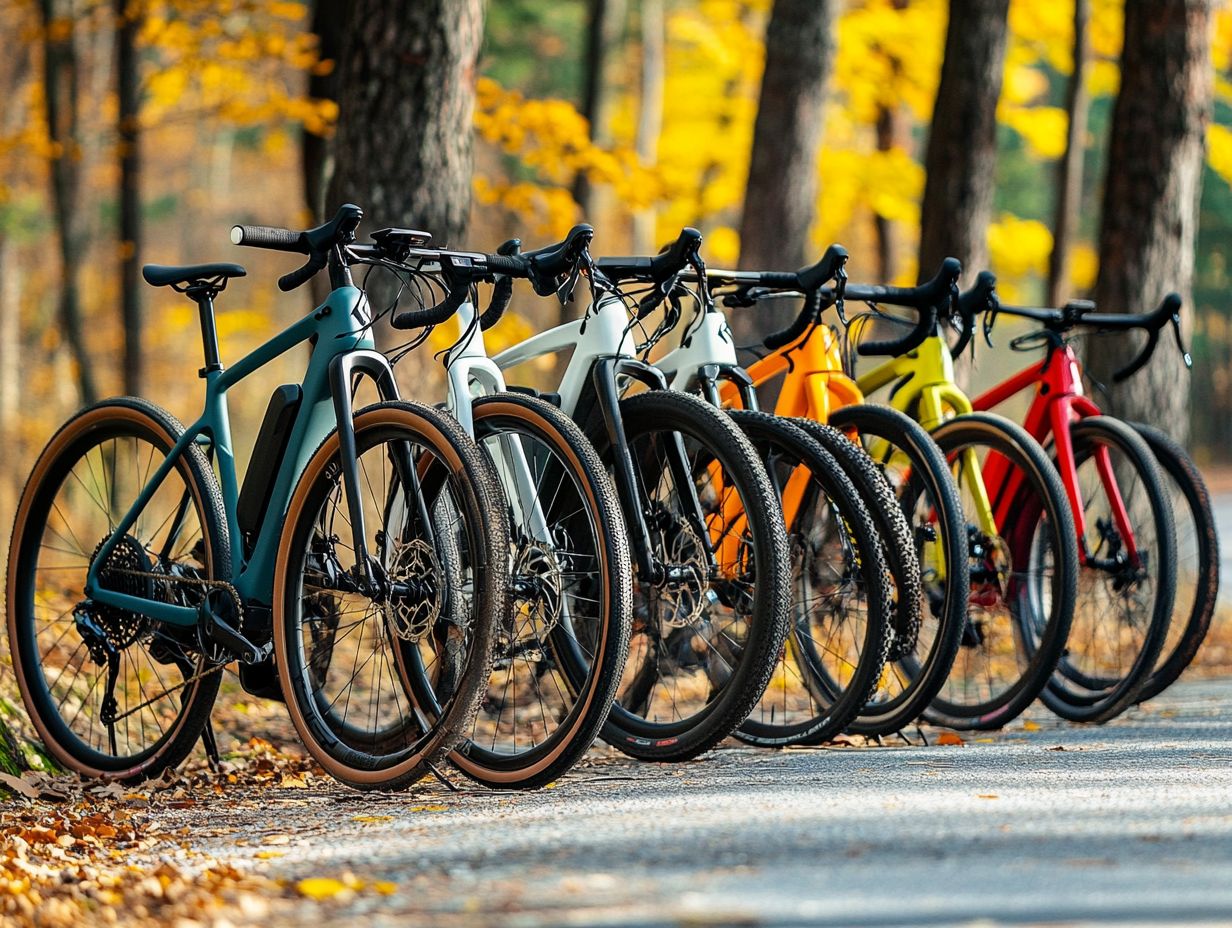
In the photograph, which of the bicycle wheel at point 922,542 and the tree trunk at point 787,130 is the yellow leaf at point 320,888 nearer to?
the bicycle wheel at point 922,542

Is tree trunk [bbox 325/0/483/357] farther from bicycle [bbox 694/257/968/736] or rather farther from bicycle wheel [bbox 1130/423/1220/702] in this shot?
bicycle wheel [bbox 1130/423/1220/702]

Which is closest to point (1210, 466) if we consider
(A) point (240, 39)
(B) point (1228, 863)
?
(A) point (240, 39)

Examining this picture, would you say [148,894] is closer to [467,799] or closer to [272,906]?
[272,906]

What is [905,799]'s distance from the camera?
3.97 meters

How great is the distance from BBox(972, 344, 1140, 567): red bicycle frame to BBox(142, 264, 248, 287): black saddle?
2.70 meters

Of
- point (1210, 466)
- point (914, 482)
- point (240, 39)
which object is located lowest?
point (1210, 466)

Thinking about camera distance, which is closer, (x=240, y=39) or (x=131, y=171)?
(x=240, y=39)

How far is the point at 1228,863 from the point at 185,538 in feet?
9.98

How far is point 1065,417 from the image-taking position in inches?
239

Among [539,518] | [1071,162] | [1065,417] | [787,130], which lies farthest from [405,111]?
[1071,162]

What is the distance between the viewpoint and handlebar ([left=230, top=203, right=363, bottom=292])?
450 cm

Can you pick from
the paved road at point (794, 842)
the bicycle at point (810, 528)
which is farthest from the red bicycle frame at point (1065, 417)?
the paved road at point (794, 842)

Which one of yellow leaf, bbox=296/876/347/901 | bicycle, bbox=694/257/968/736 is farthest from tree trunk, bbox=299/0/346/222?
yellow leaf, bbox=296/876/347/901

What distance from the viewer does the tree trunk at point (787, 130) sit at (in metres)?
10.8
